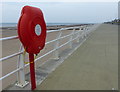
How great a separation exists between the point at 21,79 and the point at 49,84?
0.49 metres

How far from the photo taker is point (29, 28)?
1.93 metres

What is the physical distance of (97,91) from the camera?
2.31 metres

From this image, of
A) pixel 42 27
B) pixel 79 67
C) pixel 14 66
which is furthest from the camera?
pixel 14 66

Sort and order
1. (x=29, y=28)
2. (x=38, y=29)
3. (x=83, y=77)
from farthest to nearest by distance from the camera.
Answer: (x=83, y=77)
(x=38, y=29)
(x=29, y=28)

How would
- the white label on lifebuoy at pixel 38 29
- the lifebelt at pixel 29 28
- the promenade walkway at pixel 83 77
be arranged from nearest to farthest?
the lifebelt at pixel 29 28, the white label on lifebuoy at pixel 38 29, the promenade walkway at pixel 83 77

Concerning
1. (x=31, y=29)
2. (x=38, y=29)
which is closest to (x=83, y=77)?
(x=38, y=29)

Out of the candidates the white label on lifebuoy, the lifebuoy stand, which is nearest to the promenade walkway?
the lifebuoy stand

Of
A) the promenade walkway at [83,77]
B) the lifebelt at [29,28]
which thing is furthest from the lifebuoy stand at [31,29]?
the promenade walkway at [83,77]

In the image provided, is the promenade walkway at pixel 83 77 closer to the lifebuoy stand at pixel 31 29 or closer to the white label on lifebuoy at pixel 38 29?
the lifebuoy stand at pixel 31 29

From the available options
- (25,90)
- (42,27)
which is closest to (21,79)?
(25,90)

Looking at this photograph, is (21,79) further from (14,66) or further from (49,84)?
(14,66)

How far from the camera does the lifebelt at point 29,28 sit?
1911 mm

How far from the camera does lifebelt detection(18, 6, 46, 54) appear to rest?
1911 mm

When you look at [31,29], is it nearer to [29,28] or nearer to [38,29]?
[29,28]
